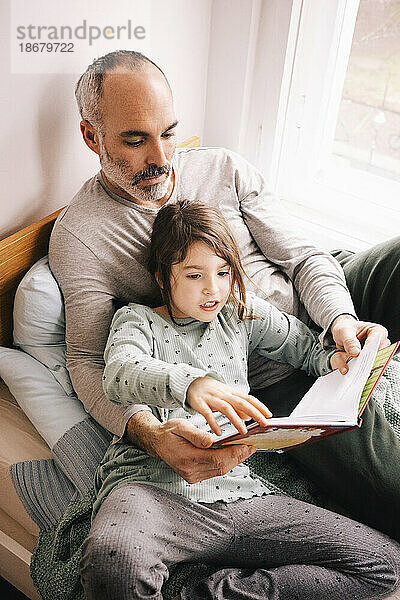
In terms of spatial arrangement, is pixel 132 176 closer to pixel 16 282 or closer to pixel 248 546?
pixel 16 282

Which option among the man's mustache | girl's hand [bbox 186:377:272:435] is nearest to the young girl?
girl's hand [bbox 186:377:272:435]

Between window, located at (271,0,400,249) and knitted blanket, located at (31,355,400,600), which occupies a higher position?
window, located at (271,0,400,249)

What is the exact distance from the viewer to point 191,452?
119cm

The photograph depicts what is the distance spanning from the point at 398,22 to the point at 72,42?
3.46 feet

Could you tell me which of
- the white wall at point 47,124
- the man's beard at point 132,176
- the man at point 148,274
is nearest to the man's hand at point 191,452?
the man at point 148,274

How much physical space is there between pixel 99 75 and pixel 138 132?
0.50 ft

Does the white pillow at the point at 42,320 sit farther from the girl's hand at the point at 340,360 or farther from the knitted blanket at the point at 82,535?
the girl's hand at the point at 340,360

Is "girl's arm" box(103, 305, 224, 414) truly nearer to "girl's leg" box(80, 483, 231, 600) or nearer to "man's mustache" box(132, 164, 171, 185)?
"girl's leg" box(80, 483, 231, 600)

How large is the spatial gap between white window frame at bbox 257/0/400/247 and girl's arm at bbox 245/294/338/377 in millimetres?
777

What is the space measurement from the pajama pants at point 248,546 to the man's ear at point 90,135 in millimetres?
780

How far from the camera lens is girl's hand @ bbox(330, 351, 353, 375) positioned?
132 cm

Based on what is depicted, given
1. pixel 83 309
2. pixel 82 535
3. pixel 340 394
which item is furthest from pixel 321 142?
pixel 82 535

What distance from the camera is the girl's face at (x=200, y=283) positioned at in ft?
4.38

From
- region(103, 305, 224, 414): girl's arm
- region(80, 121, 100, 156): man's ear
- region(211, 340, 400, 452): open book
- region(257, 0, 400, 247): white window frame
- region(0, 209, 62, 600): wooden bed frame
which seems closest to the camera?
region(211, 340, 400, 452): open book
